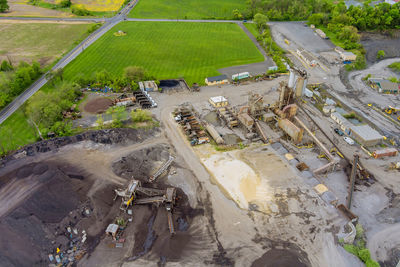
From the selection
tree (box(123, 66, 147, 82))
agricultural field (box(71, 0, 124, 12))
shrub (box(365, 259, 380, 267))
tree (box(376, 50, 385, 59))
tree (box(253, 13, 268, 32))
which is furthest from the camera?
agricultural field (box(71, 0, 124, 12))

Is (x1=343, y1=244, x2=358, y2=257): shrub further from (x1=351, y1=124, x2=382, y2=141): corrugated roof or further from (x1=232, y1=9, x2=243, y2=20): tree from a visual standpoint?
(x1=232, y1=9, x2=243, y2=20): tree

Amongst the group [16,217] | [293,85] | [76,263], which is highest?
[293,85]

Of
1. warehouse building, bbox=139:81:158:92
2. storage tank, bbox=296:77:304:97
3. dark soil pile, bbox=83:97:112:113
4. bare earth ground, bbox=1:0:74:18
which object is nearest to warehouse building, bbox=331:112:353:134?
storage tank, bbox=296:77:304:97

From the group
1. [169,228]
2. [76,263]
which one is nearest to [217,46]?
[169,228]

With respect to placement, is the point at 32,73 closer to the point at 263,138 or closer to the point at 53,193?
the point at 53,193

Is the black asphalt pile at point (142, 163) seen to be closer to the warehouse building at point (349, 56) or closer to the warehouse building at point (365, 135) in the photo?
the warehouse building at point (365, 135)

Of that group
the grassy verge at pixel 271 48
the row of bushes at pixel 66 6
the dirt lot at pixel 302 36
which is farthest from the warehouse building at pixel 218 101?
the row of bushes at pixel 66 6
